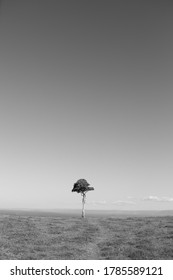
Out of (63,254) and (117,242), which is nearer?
(63,254)

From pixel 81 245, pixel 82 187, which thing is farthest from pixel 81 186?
pixel 81 245

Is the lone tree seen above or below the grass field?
above

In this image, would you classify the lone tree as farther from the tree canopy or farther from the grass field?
the grass field

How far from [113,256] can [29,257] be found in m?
4.99

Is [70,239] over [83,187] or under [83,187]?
under

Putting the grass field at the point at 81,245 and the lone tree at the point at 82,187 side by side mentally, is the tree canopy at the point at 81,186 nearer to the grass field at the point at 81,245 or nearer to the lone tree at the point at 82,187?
the lone tree at the point at 82,187

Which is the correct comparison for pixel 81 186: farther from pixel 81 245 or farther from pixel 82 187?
pixel 81 245

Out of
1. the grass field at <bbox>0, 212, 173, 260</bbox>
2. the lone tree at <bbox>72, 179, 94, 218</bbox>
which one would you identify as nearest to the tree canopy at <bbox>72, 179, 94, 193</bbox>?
the lone tree at <bbox>72, 179, 94, 218</bbox>

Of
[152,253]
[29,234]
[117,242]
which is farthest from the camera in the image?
[29,234]
